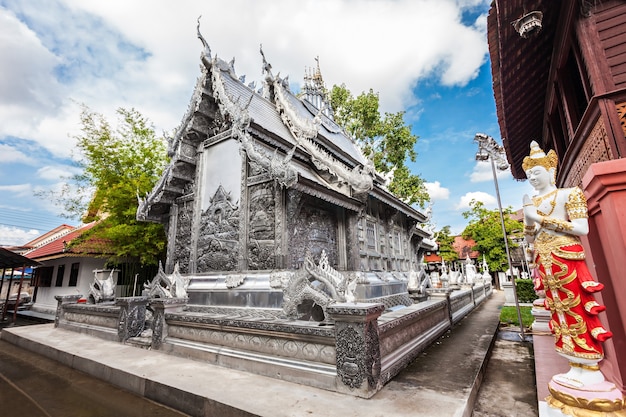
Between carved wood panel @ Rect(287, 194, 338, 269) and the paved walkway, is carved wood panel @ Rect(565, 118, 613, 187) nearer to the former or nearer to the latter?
the paved walkway

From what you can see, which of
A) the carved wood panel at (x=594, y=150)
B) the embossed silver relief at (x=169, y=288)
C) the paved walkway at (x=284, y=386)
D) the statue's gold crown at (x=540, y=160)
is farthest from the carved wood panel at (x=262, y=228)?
the carved wood panel at (x=594, y=150)

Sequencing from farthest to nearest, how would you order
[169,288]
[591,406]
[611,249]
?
[169,288], [611,249], [591,406]

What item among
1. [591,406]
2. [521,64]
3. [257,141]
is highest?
[521,64]

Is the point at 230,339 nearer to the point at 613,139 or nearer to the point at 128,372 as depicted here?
the point at 128,372

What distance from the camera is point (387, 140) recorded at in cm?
2016

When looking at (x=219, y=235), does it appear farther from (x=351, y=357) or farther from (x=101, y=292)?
(x=351, y=357)

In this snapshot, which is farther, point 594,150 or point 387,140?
point 387,140

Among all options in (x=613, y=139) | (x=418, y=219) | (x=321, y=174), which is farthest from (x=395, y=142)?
(x=613, y=139)

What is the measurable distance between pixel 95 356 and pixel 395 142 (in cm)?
1888

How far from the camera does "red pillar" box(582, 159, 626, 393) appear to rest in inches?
88.3

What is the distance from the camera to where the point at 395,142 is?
20.0 meters

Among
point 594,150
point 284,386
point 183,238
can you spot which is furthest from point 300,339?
point 183,238

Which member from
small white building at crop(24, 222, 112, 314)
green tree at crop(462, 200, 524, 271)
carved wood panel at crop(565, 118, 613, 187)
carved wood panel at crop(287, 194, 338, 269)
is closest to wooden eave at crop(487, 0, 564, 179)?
carved wood panel at crop(565, 118, 613, 187)

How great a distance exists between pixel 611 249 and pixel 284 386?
3.32 m
